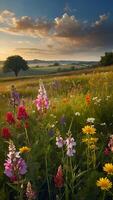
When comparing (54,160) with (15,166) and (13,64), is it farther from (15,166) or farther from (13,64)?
(13,64)

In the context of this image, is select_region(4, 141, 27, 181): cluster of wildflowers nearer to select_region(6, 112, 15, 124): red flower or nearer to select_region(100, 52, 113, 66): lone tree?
select_region(6, 112, 15, 124): red flower

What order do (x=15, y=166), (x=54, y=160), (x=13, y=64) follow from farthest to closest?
1. (x=13, y=64)
2. (x=54, y=160)
3. (x=15, y=166)

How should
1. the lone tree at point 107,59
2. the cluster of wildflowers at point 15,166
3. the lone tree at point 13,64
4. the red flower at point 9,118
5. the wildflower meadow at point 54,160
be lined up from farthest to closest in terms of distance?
the lone tree at point 13,64 < the lone tree at point 107,59 < the red flower at point 9,118 < the wildflower meadow at point 54,160 < the cluster of wildflowers at point 15,166

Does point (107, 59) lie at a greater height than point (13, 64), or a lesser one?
greater

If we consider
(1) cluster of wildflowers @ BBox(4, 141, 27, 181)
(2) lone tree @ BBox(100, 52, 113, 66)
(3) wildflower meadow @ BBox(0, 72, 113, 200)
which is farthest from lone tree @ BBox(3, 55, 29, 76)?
(1) cluster of wildflowers @ BBox(4, 141, 27, 181)

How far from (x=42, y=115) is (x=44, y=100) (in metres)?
0.39

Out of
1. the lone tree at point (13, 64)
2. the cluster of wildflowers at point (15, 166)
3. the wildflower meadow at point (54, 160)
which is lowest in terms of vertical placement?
the lone tree at point (13, 64)

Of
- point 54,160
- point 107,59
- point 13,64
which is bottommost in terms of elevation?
point 13,64

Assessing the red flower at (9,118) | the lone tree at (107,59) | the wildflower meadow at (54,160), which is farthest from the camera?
the lone tree at (107,59)

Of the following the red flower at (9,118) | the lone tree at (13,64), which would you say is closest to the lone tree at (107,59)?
the lone tree at (13,64)

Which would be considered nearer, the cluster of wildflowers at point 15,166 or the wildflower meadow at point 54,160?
the cluster of wildflowers at point 15,166

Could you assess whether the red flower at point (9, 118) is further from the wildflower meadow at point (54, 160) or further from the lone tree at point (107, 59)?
the lone tree at point (107, 59)

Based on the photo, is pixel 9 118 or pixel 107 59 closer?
pixel 9 118

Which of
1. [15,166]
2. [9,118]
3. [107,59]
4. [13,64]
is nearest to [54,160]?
[9,118]
